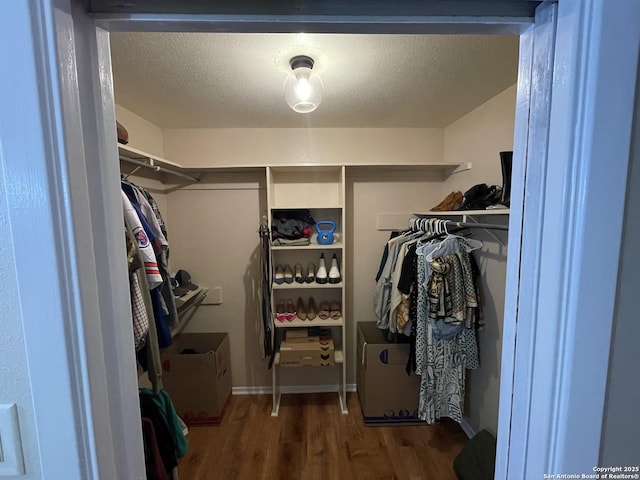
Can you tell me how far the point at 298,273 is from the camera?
7.22 ft

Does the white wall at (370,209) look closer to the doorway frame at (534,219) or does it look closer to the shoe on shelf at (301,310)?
the shoe on shelf at (301,310)

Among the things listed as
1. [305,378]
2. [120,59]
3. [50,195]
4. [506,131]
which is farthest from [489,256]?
[120,59]

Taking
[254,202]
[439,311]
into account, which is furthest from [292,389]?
[254,202]

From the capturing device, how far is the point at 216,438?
1960 mm

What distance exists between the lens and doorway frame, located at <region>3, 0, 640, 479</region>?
392 millimetres

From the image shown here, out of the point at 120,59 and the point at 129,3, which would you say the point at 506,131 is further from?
the point at 120,59

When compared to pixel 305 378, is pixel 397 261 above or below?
above

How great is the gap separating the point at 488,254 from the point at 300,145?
158 cm

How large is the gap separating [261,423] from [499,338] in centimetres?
178

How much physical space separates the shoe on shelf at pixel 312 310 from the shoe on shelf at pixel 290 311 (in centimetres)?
12

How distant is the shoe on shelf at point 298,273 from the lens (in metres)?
2.14

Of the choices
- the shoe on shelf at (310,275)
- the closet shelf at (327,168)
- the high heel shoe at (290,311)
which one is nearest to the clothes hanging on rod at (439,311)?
the closet shelf at (327,168)

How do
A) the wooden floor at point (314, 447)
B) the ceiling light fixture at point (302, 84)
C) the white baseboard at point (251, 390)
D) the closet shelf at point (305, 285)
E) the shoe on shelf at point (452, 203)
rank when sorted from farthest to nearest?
the white baseboard at point (251, 390) < the closet shelf at point (305, 285) < the shoe on shelf at point (452, 203) < the wooden floor at point (314, 447) < the ceiling light fixture at point (302, 84)

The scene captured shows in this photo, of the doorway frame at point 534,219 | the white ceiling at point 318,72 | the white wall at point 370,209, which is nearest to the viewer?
the doorway frame at point 534,219
